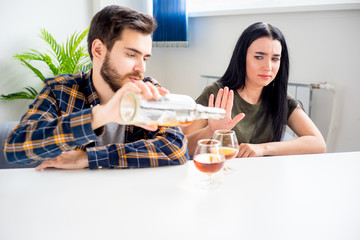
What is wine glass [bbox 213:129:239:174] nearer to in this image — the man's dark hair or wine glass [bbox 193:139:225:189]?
wine glass [bbox 193:139:225:189]

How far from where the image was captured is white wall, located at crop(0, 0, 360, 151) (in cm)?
241

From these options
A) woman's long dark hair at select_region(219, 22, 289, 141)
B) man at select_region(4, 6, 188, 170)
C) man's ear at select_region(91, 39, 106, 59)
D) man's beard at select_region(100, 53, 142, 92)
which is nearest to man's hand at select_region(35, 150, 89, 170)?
man at select_region(4, 6, 188, 170)

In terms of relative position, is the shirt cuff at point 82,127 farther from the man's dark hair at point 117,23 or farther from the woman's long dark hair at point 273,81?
the woman's long dark hair at point 273,81

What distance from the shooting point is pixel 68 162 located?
117cm

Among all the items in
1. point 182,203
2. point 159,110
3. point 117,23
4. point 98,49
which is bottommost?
point 182,203

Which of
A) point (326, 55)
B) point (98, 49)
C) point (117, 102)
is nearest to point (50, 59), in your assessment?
point (98, 49)

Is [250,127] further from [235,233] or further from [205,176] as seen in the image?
[235,233]

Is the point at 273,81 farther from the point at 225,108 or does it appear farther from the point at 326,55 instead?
the point at 326,55

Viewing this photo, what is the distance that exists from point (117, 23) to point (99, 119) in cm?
56

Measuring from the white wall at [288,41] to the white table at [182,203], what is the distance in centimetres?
135

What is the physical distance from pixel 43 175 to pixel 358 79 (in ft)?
7.04

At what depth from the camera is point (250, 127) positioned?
188 centimetres

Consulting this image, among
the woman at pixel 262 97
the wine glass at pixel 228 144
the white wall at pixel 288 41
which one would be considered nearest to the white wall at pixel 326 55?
the white wall at pixel 288 41

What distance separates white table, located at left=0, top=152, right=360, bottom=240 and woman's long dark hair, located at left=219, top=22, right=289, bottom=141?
637mm
